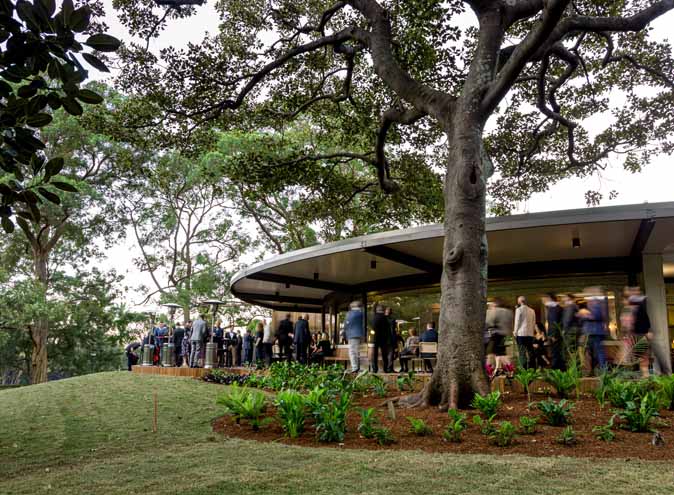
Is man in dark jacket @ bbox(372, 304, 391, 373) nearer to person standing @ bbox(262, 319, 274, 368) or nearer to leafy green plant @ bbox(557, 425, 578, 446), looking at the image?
person standing @ bbox(262, 319, 274, 368)

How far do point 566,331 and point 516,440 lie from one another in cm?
569

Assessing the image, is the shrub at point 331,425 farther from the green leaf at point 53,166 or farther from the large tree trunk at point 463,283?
the green leaf at point 53,166

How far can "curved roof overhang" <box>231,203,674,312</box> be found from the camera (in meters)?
11.1

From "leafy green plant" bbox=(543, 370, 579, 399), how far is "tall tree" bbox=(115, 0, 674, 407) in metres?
1.37

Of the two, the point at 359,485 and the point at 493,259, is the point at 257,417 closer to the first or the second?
the point at 359,485

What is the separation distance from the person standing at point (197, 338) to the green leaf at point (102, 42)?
1411 cm

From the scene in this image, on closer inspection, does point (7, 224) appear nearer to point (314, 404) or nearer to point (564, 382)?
point (314, 404)

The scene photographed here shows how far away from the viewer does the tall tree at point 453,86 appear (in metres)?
7.98

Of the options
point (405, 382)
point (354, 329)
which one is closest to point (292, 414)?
point (405, 382)

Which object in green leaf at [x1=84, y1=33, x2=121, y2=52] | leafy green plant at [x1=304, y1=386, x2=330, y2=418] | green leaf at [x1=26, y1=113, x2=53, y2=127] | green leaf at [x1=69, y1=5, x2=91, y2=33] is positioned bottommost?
leafy green plant at [x1=304, y1=386, x2=330, y2=418]

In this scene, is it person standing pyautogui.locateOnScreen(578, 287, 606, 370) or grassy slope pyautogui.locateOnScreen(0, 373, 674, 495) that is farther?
person standing pyautogui.locateOnScreen(578, 287, 606, 370)

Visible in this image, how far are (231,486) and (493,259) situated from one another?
487 inches

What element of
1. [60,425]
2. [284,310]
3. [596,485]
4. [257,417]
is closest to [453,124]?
[257,417]

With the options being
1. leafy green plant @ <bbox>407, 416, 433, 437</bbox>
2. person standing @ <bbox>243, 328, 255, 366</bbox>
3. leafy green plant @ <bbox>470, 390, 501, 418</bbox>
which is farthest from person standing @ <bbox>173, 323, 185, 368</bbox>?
leafy green plant @ <bbox>407, 416, 433, 437</bbox>
